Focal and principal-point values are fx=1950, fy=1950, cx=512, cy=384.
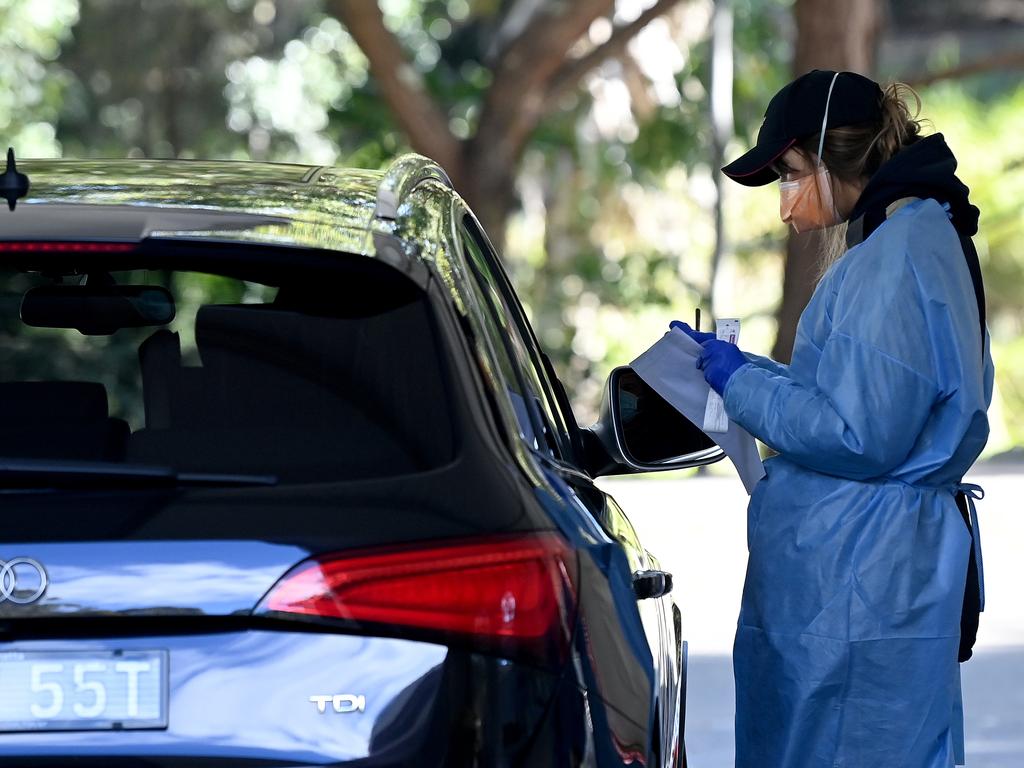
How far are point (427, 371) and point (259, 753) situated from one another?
57 centimetres

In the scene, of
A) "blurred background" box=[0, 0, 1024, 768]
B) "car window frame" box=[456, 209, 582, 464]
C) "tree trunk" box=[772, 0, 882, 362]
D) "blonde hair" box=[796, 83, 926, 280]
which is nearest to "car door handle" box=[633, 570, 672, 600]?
"car window frame" box=[456, 209, 582, 464]

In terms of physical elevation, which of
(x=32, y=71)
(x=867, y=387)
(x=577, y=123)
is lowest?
(x=867, y=387)

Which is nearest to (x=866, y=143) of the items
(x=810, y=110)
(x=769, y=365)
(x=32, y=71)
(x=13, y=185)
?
(x=810, y=110)

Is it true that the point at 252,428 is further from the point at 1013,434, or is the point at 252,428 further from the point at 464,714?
the point at 1013,434

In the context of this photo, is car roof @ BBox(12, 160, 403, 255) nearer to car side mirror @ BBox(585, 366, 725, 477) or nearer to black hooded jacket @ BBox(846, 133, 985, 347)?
car side mirror @ BBox(585, 366, 725, 477)

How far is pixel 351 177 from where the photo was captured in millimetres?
3346

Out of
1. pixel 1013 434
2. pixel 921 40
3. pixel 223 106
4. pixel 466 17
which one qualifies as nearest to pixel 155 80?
pixel 223 106

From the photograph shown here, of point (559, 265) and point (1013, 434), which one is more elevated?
point (559, 265)

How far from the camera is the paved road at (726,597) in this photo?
23.1 ft

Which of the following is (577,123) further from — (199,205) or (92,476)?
(92,476)

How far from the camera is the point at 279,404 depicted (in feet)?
8.54

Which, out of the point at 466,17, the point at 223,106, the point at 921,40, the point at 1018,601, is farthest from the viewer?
the point at 921,40

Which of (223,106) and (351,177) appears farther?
(223,106)

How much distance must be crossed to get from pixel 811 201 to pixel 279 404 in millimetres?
1487
